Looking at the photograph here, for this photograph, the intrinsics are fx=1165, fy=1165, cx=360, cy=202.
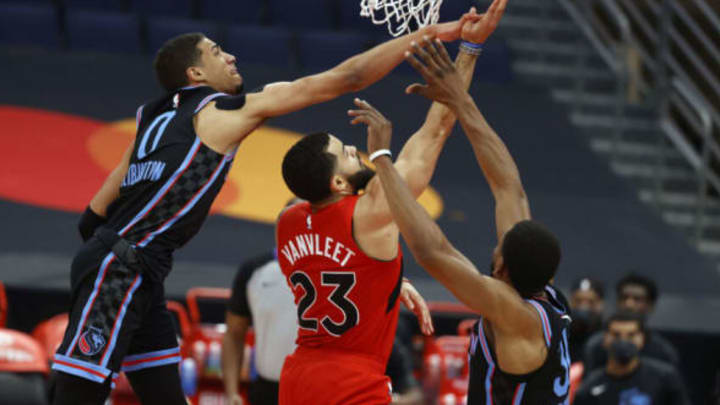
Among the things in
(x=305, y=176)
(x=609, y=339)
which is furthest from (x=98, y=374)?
(x=609, y=339)

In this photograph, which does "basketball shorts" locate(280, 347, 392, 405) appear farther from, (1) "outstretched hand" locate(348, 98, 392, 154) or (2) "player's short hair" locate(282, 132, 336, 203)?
(1) "outstretched hand" locate(348, 98, 392, 154)

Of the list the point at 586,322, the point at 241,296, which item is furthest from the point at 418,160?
the point at 586,322

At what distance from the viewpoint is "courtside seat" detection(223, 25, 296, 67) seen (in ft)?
43.1

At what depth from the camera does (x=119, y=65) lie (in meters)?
12.9

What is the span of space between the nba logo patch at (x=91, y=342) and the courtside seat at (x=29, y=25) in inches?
367

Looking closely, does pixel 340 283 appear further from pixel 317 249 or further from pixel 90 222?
pixel 90 222

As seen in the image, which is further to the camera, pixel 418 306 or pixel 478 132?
pixel 418 306

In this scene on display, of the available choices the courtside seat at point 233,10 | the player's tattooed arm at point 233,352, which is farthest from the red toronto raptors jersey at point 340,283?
the courtside seat at point 233,10

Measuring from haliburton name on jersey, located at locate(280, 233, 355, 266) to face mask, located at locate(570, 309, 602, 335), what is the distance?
4.46 metres

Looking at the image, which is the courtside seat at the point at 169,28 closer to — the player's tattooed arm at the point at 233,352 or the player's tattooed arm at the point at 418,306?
the player's tattooed arm at the point at 233,352

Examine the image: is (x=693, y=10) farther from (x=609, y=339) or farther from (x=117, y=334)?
(x=117, y=334)

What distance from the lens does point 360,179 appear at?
4.20m

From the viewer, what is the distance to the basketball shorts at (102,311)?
14.1 feet

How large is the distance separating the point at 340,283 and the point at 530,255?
73cm
